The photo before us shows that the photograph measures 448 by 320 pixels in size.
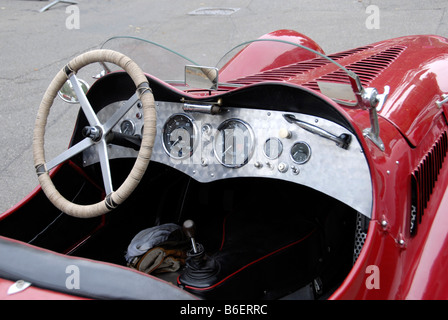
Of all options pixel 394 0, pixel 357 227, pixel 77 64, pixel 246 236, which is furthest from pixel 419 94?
pixel 394 0

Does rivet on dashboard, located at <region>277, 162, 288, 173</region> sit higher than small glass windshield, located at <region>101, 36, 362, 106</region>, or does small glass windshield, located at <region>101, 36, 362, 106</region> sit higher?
small glass windshield, located at <region>101, 36, 362, 106</region>

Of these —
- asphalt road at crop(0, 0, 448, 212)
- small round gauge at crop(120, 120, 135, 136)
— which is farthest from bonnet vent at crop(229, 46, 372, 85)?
asphalt road at crop(0, 0, 448, 212)

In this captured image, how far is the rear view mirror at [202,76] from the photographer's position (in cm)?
199

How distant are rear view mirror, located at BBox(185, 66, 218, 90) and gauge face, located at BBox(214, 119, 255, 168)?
0.62 feet

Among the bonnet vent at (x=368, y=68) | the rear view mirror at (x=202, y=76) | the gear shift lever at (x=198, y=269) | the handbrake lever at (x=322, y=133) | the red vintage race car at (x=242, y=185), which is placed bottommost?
the gear shift lever at (x=198, y=269)

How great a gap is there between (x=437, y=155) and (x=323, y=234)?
2.22 feet

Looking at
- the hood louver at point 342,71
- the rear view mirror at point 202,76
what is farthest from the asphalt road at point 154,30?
the rear view mirror at point 202,76

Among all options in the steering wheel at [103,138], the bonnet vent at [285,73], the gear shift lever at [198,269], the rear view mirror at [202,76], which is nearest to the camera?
the steering wheel at [103,138]

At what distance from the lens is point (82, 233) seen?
2412 mm

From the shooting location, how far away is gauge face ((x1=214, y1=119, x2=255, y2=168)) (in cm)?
191

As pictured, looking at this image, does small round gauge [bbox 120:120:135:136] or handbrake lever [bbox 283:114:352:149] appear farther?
small round gauge [bbox 120:120:135:136]

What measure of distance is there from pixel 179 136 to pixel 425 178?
1093mm

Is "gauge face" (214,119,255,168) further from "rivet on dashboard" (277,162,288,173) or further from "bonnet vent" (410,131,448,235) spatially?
"bonnet vent" (410,131,448,235)

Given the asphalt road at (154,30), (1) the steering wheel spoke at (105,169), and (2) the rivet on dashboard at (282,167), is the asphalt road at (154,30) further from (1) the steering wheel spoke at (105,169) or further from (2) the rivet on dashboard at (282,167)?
(2) the rivet on dashboard at (282,167)
